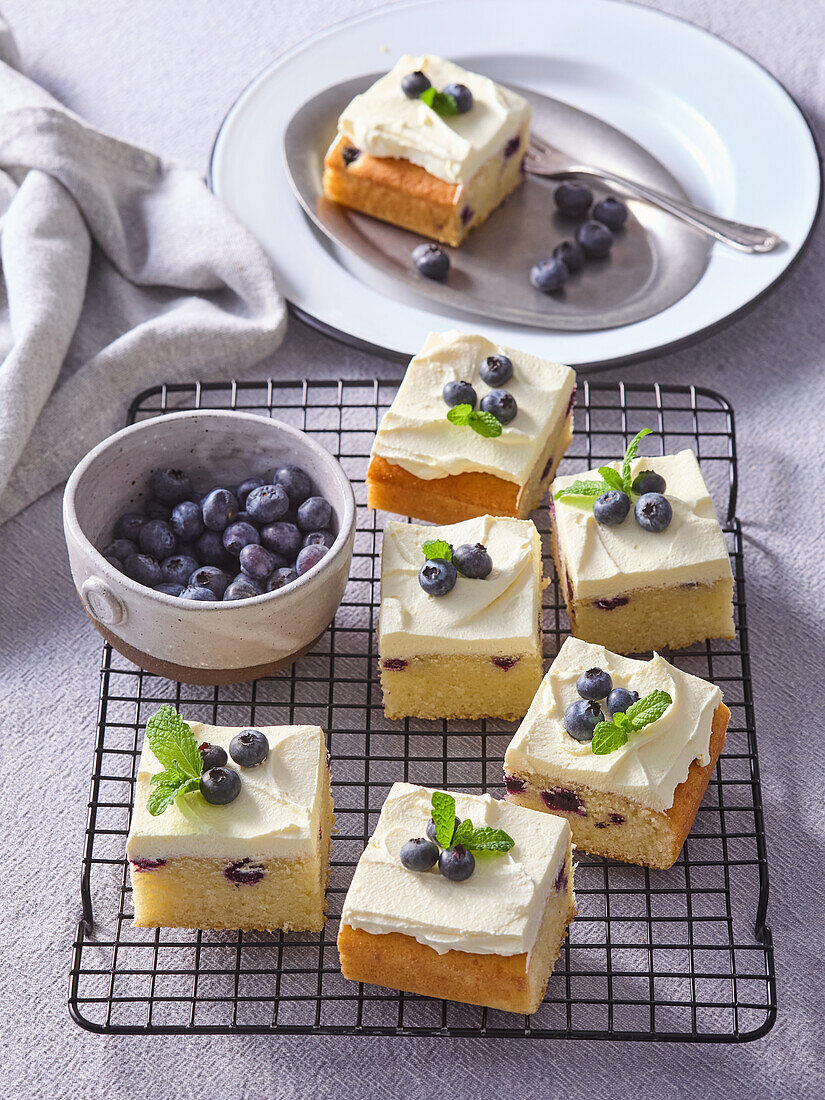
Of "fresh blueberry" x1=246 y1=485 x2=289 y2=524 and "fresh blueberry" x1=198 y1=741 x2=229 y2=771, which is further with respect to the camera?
"fresh blueberry" x1=246 y1=485 x2=289 y2=524

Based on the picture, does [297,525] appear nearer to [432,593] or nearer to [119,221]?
[432,593]

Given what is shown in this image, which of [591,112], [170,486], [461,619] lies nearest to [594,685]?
[461,619]

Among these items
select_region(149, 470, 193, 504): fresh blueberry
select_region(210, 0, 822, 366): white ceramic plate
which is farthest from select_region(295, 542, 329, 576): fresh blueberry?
select_region(210, 0, 822, 366): white ceramic plate

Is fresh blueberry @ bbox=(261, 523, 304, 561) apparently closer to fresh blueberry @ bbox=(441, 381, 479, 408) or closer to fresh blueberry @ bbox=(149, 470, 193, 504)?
fresh blueberry @ bbox=(149, 470, 193, 504)

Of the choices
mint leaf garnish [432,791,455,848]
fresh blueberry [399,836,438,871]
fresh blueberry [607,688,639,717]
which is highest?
fresh blueberry [607,688,639,717]

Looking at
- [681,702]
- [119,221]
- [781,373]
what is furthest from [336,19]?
[681,702]

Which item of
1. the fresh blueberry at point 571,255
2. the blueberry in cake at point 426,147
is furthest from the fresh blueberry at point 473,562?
the blueberry in cake at point 426,147
